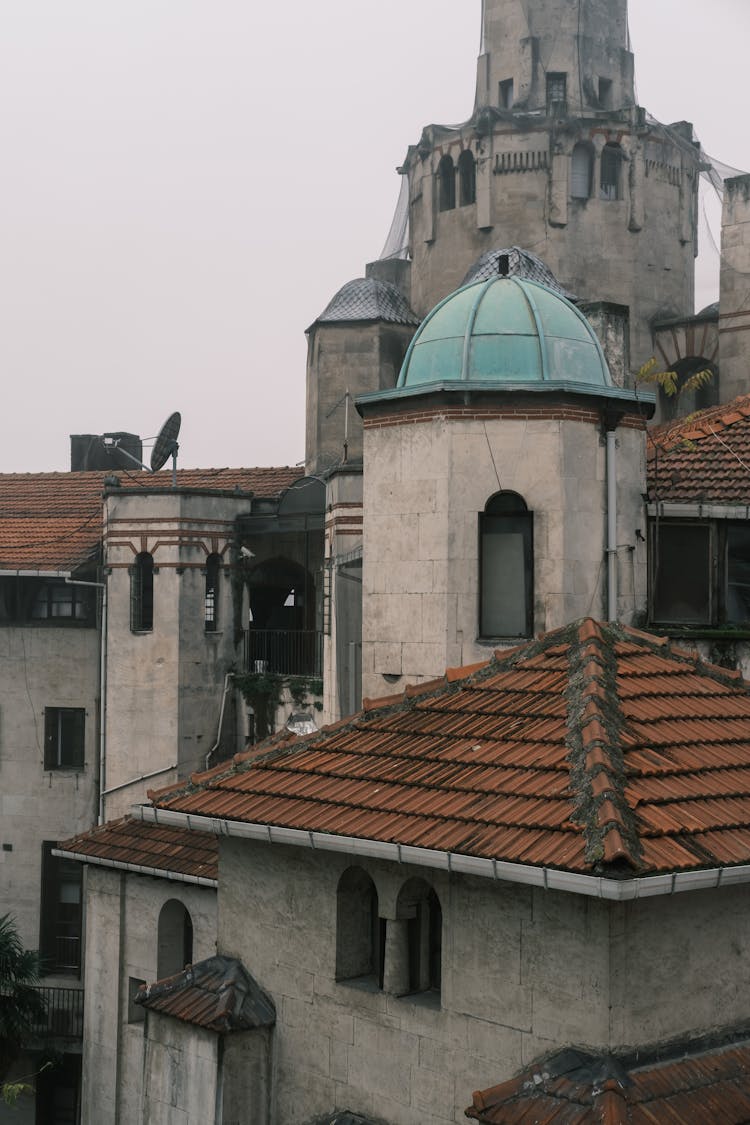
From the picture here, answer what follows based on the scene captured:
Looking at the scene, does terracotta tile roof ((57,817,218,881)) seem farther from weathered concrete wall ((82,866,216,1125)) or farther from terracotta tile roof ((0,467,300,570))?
terracotta tile roof ((0,467,300,570))

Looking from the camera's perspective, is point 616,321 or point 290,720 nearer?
point 616,321

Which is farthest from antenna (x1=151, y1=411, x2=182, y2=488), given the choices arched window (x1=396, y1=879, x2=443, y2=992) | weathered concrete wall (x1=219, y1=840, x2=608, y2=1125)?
arched window (x1=396, y1=879, x2=443, y2=992)

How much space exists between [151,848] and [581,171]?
68.2ft

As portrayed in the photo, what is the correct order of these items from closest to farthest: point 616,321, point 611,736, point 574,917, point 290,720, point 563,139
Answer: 1. point 574,917
2. point 611,736
3. point 616,321
4. point 290,720
5. point 563,139

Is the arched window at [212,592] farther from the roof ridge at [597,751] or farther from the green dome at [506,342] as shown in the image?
the roof ridge at [597,751]

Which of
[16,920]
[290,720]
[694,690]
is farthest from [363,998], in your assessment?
[16,920]

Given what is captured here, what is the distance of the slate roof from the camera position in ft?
113

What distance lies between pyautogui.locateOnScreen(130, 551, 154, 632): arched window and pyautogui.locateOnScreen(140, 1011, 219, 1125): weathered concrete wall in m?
16.4

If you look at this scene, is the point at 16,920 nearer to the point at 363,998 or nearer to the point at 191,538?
the point at 191,538

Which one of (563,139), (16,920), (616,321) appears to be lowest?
(16,920)

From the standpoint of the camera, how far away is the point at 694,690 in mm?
14078

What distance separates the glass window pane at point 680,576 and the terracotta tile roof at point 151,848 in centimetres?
696

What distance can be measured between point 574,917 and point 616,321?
39.8 feet

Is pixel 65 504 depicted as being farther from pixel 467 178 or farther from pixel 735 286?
pixel 735 286
